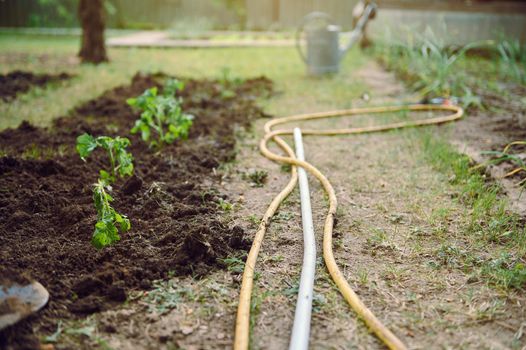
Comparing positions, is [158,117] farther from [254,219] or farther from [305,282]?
[305,282]

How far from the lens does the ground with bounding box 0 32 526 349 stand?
174 centimetres

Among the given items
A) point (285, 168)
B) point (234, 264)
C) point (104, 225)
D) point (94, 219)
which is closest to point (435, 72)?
point (285, 168)

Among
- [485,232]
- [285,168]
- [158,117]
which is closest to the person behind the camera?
[485,232]

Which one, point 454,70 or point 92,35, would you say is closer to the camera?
point 454,70

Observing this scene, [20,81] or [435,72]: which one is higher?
[435,72]

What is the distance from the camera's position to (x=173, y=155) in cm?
342

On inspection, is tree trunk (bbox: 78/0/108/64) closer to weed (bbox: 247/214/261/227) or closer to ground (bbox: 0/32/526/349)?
ground (bbox: 0/32/526/349)

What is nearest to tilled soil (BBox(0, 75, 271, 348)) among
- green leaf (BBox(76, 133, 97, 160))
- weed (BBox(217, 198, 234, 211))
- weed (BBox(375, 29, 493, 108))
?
weed (BBox(217, 198, 234, 211))

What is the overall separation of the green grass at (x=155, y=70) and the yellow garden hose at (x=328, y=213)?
556 millimetres

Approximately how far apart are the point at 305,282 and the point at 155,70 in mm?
5479

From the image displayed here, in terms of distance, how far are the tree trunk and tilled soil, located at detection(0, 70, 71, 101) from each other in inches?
53.7

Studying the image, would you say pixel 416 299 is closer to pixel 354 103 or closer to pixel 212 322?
pixel 212 322

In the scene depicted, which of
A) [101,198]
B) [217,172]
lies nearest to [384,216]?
[217,172]

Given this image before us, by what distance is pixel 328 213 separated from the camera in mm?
2547
